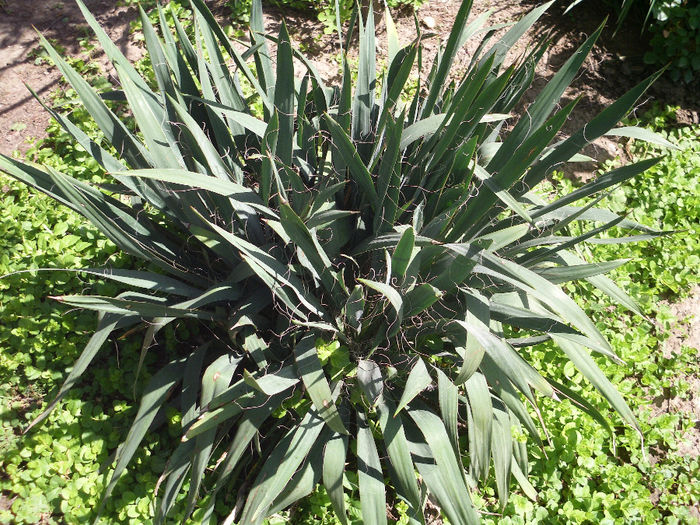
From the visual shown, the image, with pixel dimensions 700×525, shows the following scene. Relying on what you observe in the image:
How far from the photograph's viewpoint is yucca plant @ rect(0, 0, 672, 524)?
56.4 inches

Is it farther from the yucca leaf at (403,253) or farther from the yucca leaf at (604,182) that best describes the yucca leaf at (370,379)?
the yucca leaf at (604,182)

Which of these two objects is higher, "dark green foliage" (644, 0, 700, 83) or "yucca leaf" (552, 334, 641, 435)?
"dark green foliage" (644, 0, 700, 83)

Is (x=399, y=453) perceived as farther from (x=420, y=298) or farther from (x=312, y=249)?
(x=312, y=249)

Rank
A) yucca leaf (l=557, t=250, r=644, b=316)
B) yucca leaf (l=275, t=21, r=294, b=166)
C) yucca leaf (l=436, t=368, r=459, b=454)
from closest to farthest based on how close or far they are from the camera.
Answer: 1. yucca leaf (l=436, t=368, r=459, b=454)
2. yucca leaf (l=275, t=21, r=294, b=166)
3. yucca leaf (l=557, t=250, r=644, b=316)

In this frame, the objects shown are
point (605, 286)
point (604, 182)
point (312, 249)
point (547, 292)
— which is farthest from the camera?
point (605, 286)

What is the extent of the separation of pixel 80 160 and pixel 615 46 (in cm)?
324

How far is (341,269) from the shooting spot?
64.5 inches

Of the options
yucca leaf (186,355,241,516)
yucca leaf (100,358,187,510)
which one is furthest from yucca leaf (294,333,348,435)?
yucca leaf (100,358,187,510)

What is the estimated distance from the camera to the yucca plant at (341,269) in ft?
4.70

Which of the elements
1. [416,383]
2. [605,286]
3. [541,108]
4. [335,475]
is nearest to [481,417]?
[416,383]

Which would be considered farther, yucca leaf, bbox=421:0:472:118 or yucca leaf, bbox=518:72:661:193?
yucca leaf, bbox=421:0:472:118

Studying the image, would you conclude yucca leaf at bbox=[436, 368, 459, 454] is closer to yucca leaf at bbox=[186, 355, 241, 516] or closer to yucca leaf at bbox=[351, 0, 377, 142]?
yucca leaf at bbox=[186, 355, 241, 516]

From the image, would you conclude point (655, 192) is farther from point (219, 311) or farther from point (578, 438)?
point (219, 311)

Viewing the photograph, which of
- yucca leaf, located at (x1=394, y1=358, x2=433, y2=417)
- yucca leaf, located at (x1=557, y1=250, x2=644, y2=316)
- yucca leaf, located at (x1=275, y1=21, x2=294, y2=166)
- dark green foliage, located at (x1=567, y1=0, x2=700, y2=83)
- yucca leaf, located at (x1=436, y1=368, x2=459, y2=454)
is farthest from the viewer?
dark green foliage, located at (x1=567, y1=0, x2=700, y2=83)
